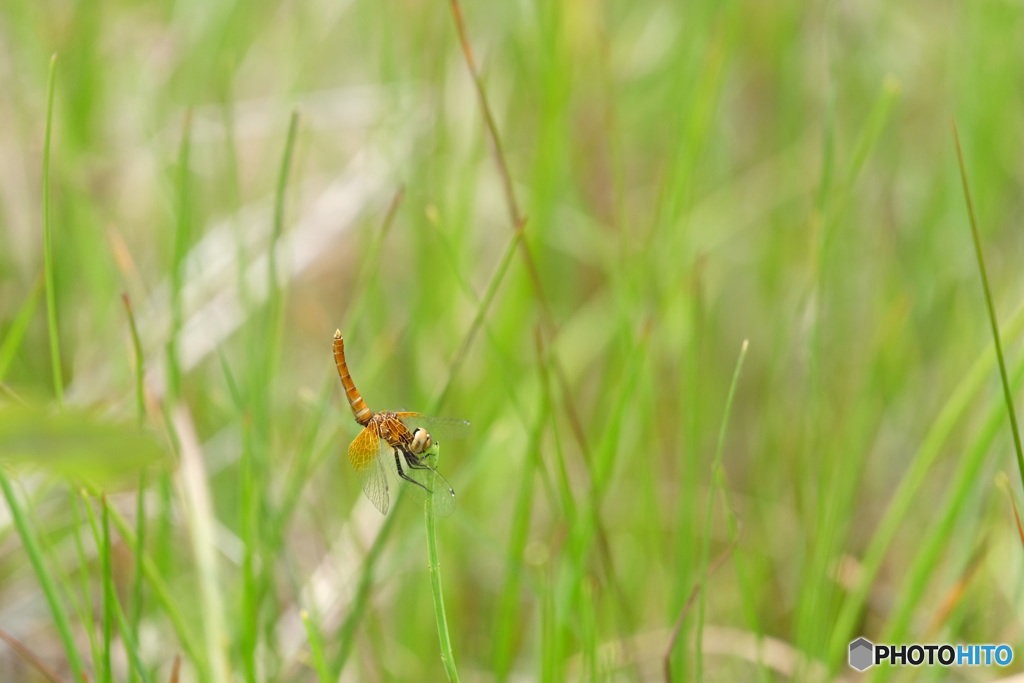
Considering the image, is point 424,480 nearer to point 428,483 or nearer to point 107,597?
point 428,483

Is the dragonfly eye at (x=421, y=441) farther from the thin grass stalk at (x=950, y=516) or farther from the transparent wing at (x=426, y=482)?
the thin grass stalk at (x=950, y=516)

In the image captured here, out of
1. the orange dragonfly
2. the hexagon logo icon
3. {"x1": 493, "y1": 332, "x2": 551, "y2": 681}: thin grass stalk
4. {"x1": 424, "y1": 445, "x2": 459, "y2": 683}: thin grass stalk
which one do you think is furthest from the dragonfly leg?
the hexagon logo icon

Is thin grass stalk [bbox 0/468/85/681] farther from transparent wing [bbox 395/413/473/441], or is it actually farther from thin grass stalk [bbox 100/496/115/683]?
transparent wing [bbox 395/413/473/441]

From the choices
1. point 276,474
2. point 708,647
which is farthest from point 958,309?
point 276,474

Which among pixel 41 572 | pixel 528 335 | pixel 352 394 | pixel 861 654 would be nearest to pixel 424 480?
pixel 352 394

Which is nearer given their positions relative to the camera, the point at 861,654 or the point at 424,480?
the point at 424,480

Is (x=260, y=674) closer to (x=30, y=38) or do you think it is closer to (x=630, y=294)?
(x=630, y=294)
